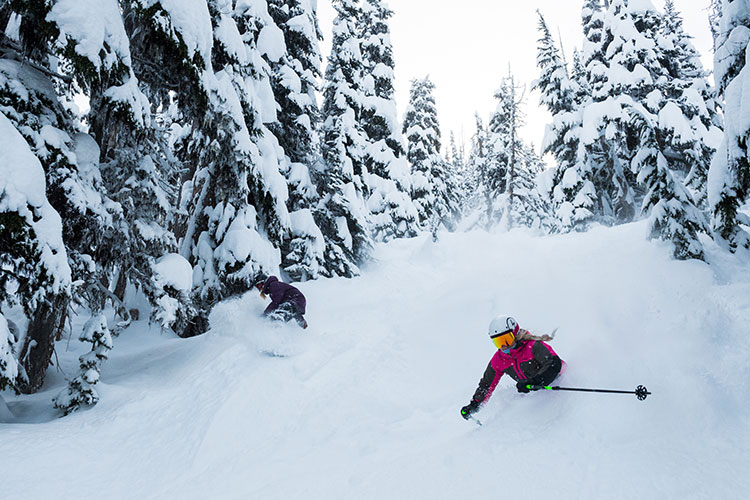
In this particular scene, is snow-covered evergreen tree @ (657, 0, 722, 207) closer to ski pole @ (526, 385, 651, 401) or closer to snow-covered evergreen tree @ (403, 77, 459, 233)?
ski pole @ (526, 385, 651, 401)

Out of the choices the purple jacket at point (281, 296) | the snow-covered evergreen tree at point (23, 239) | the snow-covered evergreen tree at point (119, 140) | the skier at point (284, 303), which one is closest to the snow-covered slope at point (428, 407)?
the skier at point (284, 303)

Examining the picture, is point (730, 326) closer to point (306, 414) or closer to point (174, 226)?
point (306, 414)

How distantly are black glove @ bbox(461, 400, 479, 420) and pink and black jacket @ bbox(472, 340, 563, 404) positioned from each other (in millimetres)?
53

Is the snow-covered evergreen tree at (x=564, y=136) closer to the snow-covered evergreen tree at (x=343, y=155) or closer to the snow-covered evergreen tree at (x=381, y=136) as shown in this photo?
the snow-covered evergreen tree at (x=381, y=136)

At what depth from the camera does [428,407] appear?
6926mm

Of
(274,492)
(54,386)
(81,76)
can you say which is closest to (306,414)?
(274,492)

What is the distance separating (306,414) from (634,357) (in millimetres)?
5040

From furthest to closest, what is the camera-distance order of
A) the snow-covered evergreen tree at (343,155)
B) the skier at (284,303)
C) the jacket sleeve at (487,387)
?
the snow-covered evergreen tree at (343,155)
the skier at (284,303)
the jacket sleeve at (487,387)

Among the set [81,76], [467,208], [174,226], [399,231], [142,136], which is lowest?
[467,208]

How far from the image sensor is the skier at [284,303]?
8.91 meters

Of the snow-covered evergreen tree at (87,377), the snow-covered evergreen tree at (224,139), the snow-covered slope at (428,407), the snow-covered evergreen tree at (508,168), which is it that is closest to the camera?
the snow-covered slope at (428,407)

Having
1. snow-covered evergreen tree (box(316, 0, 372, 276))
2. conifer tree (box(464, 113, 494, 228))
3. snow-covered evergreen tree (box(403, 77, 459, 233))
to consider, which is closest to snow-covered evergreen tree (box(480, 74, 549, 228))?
conifer tree (box(464, 113, 494, 228))

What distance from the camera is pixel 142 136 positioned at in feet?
20.0

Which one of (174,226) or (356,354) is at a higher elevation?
(174,226)
